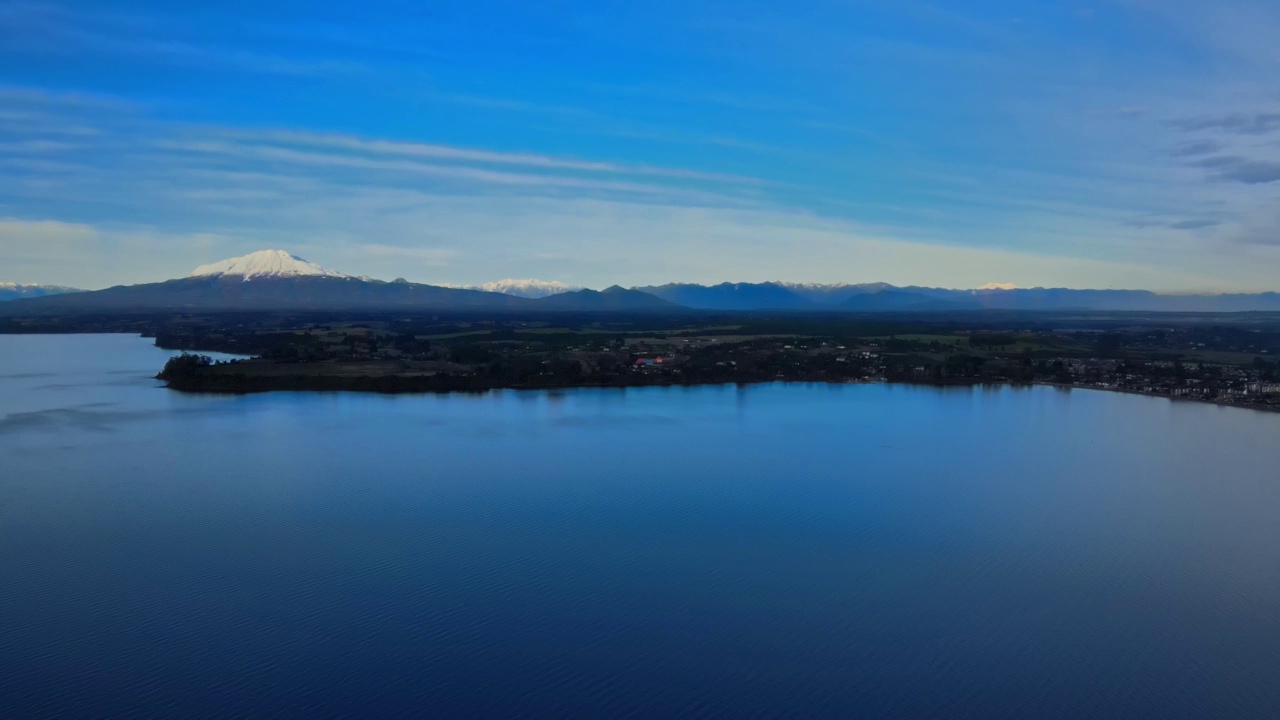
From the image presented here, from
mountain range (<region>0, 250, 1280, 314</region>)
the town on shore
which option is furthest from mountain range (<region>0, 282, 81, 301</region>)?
the town on shore

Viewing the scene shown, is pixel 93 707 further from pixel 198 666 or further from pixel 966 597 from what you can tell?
pixel 966 597

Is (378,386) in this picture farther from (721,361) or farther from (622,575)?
(622,575)

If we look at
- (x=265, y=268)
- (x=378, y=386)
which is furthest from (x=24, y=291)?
(x=378, y=386)

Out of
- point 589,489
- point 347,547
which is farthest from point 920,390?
point 347,547

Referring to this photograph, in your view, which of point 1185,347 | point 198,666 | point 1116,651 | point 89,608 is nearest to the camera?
point 198,666

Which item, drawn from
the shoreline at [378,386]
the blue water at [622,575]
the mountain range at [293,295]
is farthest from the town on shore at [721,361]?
the mountain range at [293,295]

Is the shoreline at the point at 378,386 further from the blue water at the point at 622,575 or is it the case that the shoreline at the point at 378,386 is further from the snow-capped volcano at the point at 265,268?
the snow-capped volcano at the point at 265,268

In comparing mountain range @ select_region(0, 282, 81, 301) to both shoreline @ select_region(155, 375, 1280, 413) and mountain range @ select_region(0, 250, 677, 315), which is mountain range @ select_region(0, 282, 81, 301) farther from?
shoreline @ select_region(155, 375, 1280, 413)
